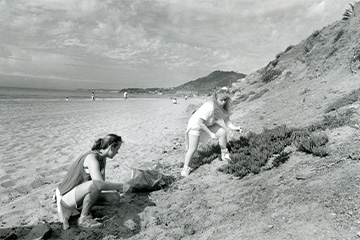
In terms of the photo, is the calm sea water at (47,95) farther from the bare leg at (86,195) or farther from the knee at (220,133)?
the bare leg at (86,195)

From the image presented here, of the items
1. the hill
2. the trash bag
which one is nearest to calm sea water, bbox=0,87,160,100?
the trash bag

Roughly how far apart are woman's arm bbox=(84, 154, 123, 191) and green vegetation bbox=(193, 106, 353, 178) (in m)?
2.64

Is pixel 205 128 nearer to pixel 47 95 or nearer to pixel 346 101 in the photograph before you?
pixel 346 101

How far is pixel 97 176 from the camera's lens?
4484mm

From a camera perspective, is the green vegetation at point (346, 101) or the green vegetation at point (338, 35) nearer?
the green vegetation at point (346, 101)

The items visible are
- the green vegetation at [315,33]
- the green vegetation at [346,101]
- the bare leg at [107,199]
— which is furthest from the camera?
the green vegetation at [315,33]

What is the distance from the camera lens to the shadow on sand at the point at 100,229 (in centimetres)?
461

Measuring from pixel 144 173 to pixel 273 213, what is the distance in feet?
9.58

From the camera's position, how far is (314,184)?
4.51 metres

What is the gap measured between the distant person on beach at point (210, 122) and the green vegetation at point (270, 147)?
417 mm

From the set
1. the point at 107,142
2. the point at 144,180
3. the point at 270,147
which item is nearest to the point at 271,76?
the point at 270,147

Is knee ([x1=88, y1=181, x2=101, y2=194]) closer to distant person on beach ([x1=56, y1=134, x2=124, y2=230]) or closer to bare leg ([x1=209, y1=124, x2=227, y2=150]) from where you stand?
distant person on beach ([x1=56, y1=134, x2=124, y2=230])

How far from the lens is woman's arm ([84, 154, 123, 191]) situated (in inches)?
175

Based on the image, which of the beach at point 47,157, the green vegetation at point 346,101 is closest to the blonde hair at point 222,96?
the beach at point 47,157
